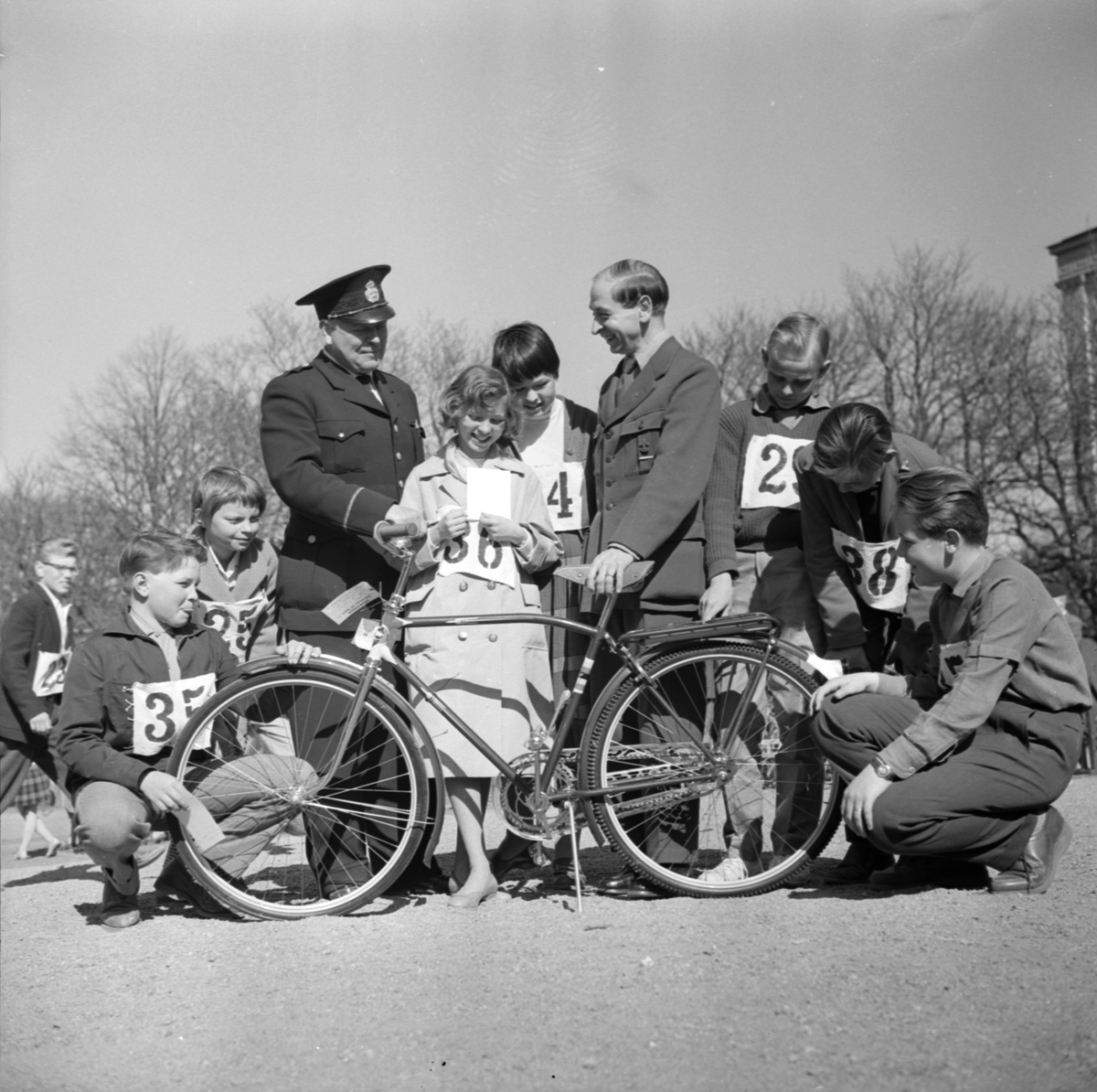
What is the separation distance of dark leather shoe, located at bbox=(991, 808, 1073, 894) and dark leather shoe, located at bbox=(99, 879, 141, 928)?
2767 mm

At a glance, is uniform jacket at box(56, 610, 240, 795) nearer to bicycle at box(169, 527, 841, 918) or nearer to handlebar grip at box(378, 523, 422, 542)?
bicycle at box(169, 527, 841, 918)

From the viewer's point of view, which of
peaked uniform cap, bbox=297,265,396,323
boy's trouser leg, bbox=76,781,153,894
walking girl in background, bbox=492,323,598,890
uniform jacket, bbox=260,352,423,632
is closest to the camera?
boy's trouser leg, bbox=76,781,153,894

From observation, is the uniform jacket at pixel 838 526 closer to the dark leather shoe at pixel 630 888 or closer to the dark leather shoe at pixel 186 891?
the dark leather shoe at pixel 630 888

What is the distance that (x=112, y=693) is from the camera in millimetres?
4582

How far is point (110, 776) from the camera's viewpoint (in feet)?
14.5

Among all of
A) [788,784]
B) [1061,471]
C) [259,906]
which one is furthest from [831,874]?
[1061,471]

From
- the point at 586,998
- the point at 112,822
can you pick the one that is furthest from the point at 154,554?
the point at 586,998

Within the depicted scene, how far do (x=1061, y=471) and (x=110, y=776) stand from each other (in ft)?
64.8

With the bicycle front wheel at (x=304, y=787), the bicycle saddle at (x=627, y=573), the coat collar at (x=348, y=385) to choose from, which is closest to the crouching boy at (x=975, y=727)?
the bicycle saddle at (x=627, y=573)

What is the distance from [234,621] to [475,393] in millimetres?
1543

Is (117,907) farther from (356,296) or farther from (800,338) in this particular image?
(800,338)

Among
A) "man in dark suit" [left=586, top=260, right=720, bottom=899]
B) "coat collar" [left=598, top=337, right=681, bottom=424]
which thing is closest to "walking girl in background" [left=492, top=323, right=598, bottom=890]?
"man in dark suit" [left=586, top=260, right=720, bottom=899]

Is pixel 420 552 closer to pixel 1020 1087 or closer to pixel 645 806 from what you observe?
pixel 645 806

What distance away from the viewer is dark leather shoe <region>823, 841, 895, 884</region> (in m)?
4.64
